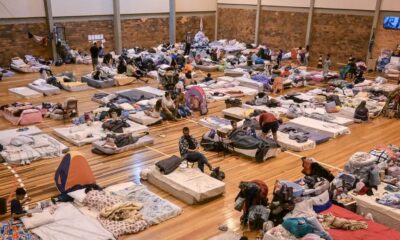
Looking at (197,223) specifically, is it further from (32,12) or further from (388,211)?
(32,12)

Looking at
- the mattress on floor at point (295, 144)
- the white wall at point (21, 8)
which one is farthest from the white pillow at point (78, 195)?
the white wall at point (21, 8)

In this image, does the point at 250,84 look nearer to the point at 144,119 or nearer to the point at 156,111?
the point at 156,111

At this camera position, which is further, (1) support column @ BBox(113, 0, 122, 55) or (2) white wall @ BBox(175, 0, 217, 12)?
(2) white wall @ BBox(175, 0, 217, 12)

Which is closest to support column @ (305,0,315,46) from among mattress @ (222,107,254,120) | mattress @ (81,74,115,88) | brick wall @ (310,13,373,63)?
brick wall @ (310,13,373,63)

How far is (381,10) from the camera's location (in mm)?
19359

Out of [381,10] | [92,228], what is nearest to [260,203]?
[92,228]

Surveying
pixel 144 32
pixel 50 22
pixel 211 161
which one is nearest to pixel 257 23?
pixel 144 32

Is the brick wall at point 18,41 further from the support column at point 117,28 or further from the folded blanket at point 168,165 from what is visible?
the folded blanket at point 168,165

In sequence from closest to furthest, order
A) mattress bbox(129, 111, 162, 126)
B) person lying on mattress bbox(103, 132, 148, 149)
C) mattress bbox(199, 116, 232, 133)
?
person lying on mattress bbox(103, 132, 148, 149), mattress bbox(199, 116, 232, 133), mattress bbox(129, 111, 162, 126)

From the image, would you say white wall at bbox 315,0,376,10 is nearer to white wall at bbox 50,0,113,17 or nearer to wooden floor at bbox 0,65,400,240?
wooden floor at bbox 0,65,400,240

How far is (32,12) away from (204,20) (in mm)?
11056

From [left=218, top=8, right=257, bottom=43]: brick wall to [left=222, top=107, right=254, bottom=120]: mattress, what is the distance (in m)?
13.5

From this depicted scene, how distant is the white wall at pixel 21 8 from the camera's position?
1884 cm

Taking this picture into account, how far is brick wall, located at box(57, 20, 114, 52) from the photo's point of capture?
21.2 metres
